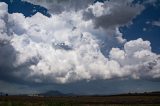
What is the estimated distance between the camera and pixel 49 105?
54250mm

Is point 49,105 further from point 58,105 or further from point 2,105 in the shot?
point 2,105

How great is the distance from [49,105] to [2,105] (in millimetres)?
8849

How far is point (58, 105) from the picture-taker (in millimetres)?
53500

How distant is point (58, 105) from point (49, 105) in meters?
1.80

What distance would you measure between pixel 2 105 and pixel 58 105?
1061 cm

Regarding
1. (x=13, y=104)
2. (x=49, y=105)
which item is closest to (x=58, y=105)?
(x=49, y=105)

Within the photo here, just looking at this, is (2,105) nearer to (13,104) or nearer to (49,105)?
(13,104)

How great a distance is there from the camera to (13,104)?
54625mm

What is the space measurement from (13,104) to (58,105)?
8118 mm

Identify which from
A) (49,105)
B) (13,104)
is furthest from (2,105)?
(49,105)

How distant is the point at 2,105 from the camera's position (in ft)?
184

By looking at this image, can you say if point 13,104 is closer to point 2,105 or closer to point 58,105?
point 2,105
